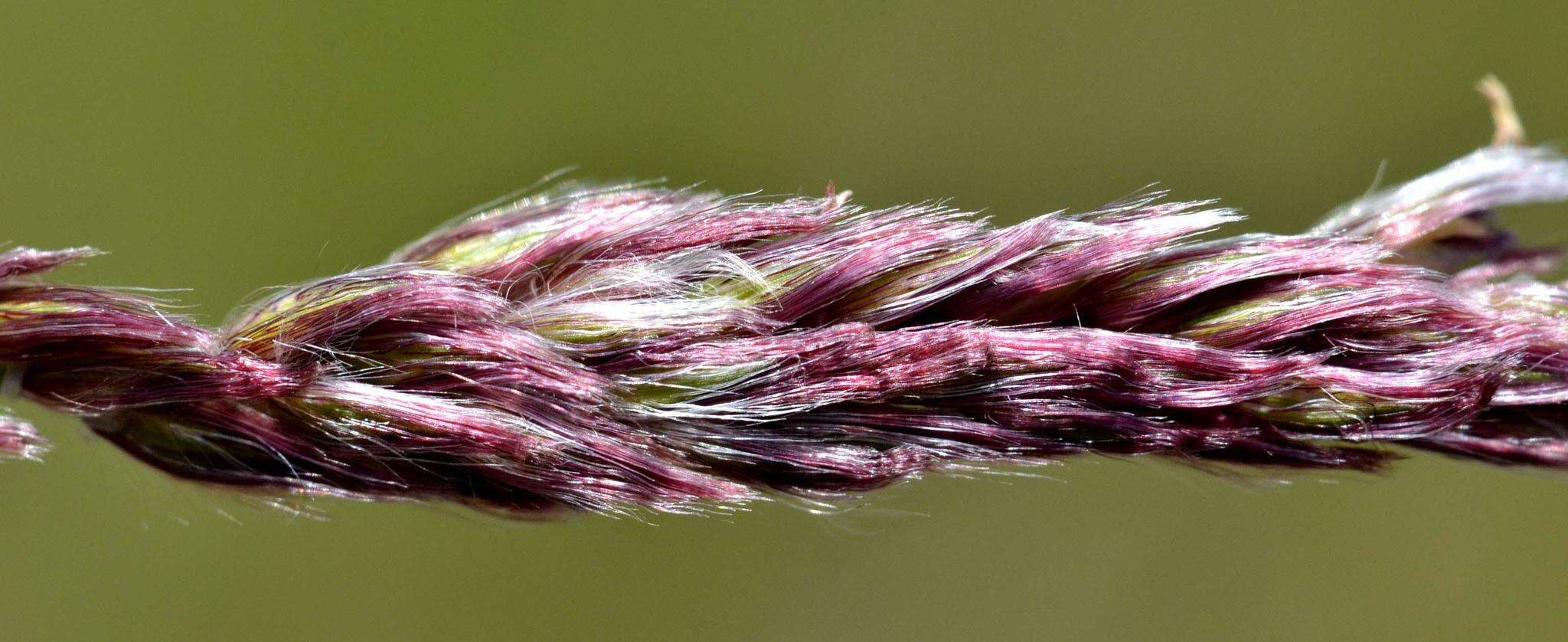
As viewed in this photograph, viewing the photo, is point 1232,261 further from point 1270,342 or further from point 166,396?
point 166,396

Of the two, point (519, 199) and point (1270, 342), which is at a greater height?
point (519, 199)

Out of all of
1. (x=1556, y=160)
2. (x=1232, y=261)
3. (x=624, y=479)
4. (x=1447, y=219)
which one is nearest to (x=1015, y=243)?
(x=1232, y=261)

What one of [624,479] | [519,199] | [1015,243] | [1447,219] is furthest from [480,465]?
[1447,219]

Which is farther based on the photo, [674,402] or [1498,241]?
[1498,241]

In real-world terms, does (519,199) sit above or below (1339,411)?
above

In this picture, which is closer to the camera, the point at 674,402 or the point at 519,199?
the point at 674,402

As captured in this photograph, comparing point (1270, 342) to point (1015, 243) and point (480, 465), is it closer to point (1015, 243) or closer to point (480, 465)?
point (1015, 243)
